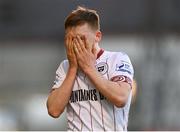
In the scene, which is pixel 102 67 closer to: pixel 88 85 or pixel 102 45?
pixel 88 85

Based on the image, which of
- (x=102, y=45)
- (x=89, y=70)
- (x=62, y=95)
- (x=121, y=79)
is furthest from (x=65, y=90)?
(x=102, y=45)

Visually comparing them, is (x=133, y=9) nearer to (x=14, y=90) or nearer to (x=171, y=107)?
(x=171, y=107)

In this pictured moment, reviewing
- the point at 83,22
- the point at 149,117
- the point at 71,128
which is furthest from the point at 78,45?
the point at 149,117

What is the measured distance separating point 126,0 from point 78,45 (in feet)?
10.7

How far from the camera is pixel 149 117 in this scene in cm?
512

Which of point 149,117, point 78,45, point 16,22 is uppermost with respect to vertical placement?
point 78,45

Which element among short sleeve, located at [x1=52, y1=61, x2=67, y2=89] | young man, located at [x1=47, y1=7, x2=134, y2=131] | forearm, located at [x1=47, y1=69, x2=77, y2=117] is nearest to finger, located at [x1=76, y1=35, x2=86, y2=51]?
young man, located at [x1=47, y1=7, x2=134, y2=131]

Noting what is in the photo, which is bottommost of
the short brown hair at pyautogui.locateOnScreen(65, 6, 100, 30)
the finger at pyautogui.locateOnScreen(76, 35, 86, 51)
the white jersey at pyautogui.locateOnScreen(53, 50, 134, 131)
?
the white jersey at pyautogui.locateOnScreen(53, 50, 134, 131)

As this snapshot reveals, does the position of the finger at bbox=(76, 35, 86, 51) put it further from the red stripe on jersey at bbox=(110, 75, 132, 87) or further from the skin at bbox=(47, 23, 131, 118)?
the red stripe on jersey at bbox=(110, 75, 132, 87)

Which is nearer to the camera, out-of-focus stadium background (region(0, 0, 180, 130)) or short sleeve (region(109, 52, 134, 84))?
short sleeve (region(109, 52, 134, 84))

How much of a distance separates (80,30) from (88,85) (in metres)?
0.25

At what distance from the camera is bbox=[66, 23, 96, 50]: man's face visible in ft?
6.86

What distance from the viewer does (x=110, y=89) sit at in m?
1.96

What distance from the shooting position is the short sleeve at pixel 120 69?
6.75ft
